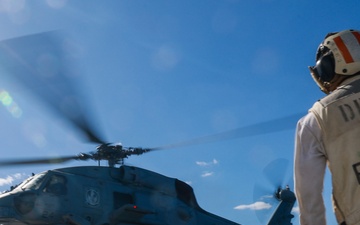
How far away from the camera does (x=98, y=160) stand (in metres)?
13.7

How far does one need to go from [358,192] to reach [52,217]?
32.8 ft

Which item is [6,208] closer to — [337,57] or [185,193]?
[185,193]

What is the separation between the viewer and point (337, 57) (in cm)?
263

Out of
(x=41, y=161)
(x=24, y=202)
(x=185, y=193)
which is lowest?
(x=24, y=202)

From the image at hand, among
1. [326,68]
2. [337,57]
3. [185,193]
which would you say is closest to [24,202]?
[185,193]

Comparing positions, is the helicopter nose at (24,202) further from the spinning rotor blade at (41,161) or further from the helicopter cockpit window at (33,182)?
the spinning rotor blade at (41,161)

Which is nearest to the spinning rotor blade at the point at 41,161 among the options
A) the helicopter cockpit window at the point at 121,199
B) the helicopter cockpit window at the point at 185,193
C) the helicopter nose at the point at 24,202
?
the helicopter nose at the point at 24,202

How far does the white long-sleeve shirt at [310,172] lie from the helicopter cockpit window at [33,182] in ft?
32.2

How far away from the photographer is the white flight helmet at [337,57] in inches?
102

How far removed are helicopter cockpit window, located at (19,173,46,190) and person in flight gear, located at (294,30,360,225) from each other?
984cm

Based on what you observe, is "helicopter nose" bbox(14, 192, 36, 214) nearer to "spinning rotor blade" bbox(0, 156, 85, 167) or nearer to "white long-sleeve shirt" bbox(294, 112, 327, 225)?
"spinning rotor blade" bbox(0, 156, 85, 167)

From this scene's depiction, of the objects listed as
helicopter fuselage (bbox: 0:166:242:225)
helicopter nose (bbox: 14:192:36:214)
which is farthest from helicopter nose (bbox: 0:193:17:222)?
helicopter nose (bbox: 14:192:36:214)

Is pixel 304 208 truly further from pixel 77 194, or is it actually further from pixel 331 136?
pixel 77 194

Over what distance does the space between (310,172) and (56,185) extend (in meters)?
10.0
